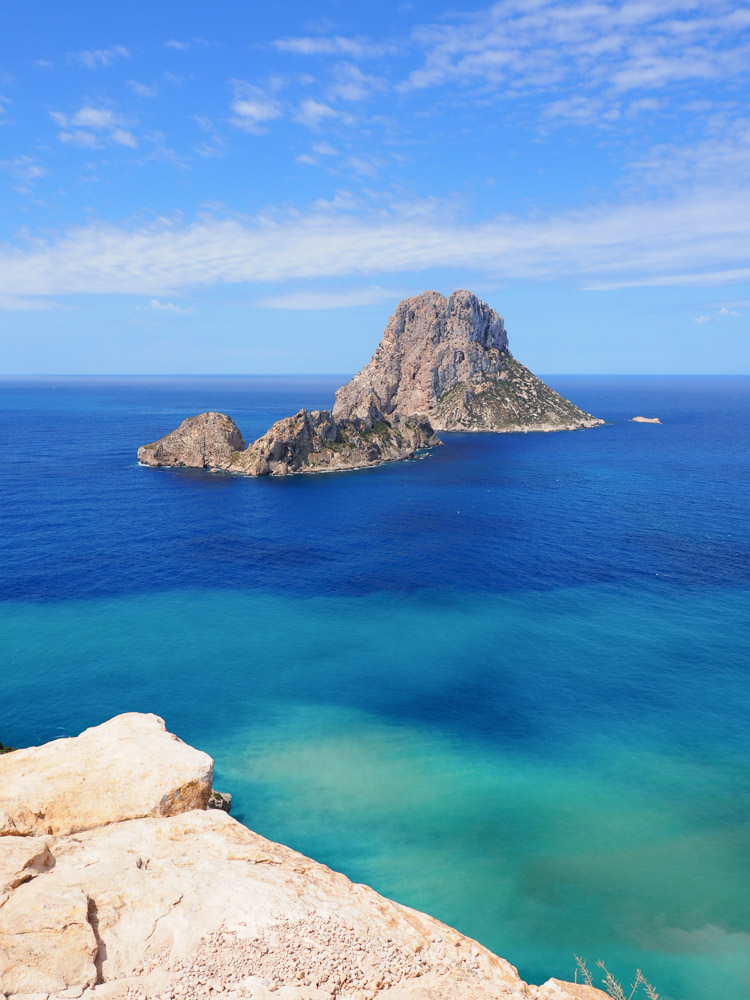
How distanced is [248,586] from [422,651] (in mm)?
29728

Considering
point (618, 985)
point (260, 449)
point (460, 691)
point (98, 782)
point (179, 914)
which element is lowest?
point (618, 985)

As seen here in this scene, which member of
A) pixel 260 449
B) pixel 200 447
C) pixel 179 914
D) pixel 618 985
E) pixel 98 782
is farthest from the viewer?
pixel 200 447

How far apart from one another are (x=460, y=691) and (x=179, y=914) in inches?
1626

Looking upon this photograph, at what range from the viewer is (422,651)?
225 ft

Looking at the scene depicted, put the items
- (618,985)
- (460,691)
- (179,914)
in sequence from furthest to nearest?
1. (460,691)
2. (618,985)
3. (179,914)

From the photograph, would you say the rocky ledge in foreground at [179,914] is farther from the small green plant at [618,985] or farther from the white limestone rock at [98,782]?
the small green plant at [618,985]

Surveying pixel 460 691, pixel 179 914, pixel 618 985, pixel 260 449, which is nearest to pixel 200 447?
pixel 260 449

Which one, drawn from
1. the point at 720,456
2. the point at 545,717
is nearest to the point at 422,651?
the point at 545,717

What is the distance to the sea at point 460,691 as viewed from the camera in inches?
1462

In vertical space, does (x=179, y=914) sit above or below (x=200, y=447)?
below

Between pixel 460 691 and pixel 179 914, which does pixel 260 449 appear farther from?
pixel 179 914

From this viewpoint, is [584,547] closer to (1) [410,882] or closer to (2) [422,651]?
(2) [422,651]

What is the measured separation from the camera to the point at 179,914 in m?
22.8

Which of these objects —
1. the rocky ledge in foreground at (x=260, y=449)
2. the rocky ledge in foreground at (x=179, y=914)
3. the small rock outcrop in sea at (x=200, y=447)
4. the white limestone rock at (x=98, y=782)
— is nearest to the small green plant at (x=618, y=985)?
the rocky ledge in foreground at (x=179, y=914)
